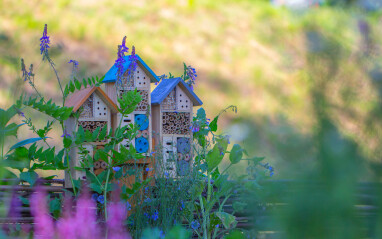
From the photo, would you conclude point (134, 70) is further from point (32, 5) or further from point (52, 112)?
point (32, 5)

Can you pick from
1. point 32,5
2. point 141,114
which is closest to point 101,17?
point 32,5

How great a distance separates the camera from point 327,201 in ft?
1.91

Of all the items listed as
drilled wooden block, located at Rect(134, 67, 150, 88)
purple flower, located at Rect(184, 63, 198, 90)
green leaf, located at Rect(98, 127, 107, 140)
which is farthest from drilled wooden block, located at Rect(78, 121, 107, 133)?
purple flower, located at Rect(184, 63, 198, 90)

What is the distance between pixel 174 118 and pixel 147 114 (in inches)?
7.7

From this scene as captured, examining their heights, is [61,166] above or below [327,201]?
above

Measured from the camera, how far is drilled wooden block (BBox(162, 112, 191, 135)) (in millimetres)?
2150

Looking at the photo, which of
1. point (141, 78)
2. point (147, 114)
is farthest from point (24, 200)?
point (141, 78)

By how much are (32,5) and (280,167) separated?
8.64 m

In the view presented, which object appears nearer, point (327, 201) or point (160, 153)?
point (327, 201)

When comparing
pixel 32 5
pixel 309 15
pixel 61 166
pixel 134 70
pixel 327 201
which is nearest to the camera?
pixel 327 201

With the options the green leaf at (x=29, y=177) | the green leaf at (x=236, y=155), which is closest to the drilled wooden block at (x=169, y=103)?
the green leaf at (x=236, y=155)

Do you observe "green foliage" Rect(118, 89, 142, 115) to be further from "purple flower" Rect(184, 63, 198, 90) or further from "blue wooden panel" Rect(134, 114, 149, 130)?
"purple flower" Rect(184, 63, 198, 90)

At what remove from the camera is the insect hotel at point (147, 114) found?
1.91m

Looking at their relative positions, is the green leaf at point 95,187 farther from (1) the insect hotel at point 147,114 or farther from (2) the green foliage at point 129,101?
(2) the green foliage at point 129,101
